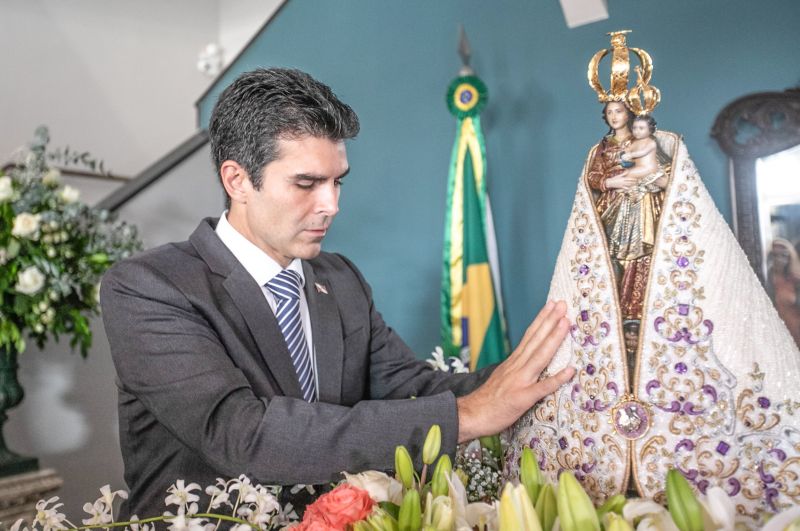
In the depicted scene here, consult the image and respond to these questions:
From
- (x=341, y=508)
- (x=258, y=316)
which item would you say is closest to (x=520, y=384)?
(x=341, y=508)

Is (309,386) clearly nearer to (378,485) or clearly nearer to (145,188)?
(378,485)

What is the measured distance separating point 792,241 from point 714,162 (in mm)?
423

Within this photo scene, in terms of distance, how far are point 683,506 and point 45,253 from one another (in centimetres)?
244

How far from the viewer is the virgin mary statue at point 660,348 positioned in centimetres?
96

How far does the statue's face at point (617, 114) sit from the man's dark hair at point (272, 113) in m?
0.61

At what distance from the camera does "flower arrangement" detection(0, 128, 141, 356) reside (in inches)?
100

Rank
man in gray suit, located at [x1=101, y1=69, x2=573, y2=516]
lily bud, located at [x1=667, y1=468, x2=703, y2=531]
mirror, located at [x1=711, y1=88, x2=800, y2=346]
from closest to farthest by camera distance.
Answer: lily bud, located at [x1=667, y1=468, x2=703, y2=531], man in gray suit, located at [x1=101, y1=69, x2=573, y2=516], mirror, located at [x1=711, y1=88, x2=800, y2=346]

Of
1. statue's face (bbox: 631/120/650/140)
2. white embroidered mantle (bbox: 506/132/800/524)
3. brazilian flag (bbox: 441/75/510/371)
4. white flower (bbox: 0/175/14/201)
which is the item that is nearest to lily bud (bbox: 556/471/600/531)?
white embroidered mantle (bbox: 506/132/800/524)

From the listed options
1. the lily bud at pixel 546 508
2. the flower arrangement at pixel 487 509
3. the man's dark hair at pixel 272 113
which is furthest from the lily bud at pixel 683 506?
the man's dark hair at pixel 272 113

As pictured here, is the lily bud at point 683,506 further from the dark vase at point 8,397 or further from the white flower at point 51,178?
the white flower at point 51,178

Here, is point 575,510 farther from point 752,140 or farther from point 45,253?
point 752,140

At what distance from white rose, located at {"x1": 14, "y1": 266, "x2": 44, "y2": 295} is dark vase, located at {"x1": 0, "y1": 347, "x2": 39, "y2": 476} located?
0.23 m

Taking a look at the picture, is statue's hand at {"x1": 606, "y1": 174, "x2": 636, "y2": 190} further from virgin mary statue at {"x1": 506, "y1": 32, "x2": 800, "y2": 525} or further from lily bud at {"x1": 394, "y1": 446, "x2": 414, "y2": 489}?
lily bud at {"x1": 394, "y1": 446, "x2": 414, "y2": 489}

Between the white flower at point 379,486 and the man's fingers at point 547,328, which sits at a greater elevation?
the man's fingers at point 547,328
